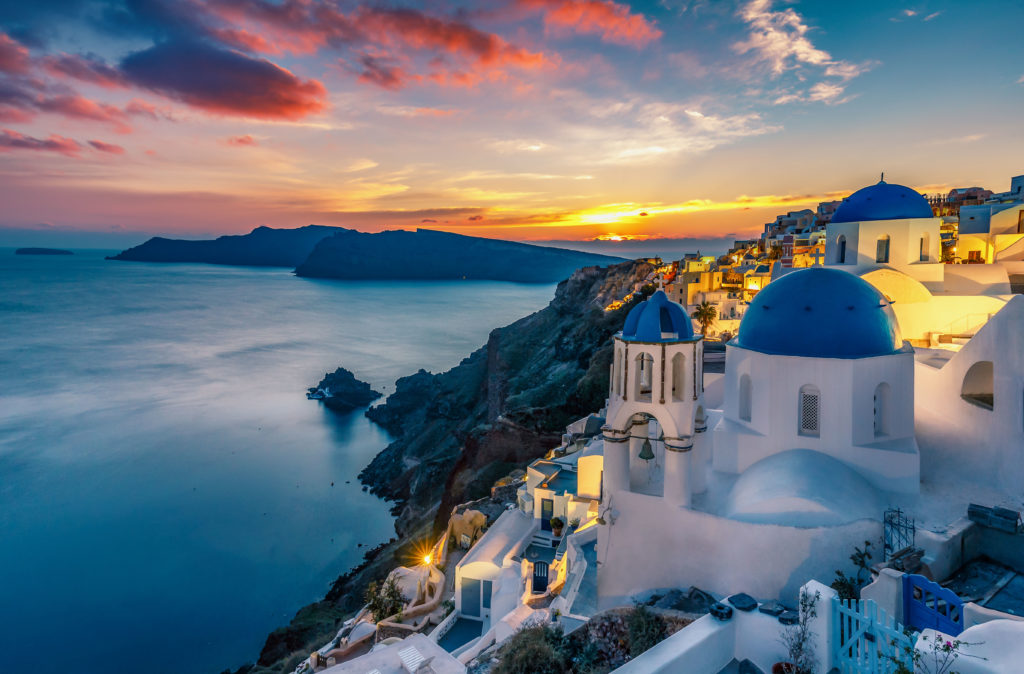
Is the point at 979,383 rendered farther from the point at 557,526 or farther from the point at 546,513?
the point at 546,513

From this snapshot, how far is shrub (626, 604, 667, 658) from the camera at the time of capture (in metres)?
8.68

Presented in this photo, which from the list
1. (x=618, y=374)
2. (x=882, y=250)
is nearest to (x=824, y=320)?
(x=618, y=374)

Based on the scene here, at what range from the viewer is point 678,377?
11.9 meters

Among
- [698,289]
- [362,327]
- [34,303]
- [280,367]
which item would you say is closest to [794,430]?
[698,289]

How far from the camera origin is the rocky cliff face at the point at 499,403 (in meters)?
36.9

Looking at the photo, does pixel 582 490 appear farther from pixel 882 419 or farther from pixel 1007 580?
pixel 1007 580

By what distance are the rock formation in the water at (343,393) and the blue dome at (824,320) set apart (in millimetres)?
60711

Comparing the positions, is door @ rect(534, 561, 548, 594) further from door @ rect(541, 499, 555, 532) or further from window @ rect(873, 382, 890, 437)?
window @ rect(873, 382, 890, 437)

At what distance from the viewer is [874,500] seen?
35.1 ft

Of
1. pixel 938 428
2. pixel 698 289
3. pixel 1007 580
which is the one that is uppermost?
pixel 698 289

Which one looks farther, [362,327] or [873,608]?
[362,327]

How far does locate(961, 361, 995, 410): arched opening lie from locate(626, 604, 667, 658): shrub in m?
8.65

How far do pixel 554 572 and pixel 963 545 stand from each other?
904cm

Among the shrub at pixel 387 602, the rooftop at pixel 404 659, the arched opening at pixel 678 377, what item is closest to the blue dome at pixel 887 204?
the arched opening at pixel 678 377
